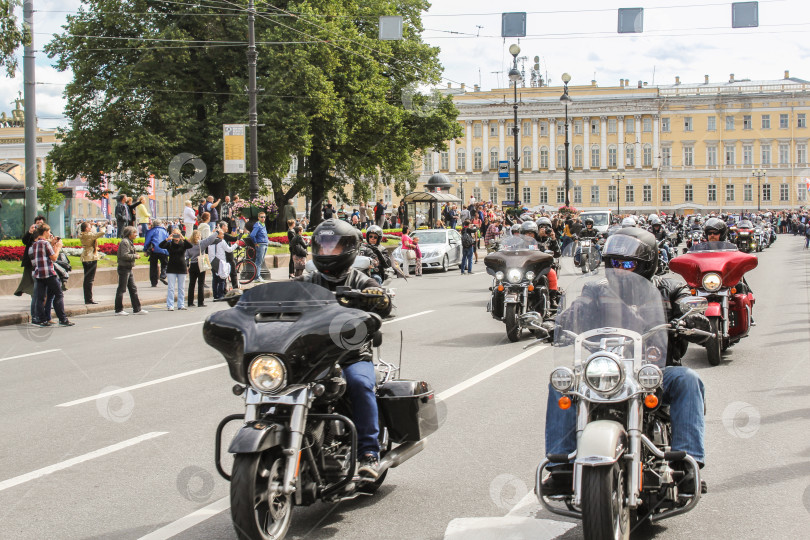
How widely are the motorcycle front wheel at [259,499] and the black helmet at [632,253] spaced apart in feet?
6.81

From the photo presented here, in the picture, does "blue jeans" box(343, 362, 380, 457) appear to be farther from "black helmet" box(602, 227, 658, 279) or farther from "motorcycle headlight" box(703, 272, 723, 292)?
"motorcycle headlight" box(703, 272, 723, 292)

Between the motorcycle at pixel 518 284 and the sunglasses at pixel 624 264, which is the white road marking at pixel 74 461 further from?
the motorcycle at pixel 518 284

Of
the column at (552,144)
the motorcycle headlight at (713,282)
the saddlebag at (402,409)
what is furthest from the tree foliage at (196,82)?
the column at (552,144)

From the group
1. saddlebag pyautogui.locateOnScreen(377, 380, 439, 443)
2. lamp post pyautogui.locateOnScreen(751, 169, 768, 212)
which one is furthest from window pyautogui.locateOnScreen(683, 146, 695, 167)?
saddlebag pyautogui.locateOnScreen(377, 380, 439, 443)

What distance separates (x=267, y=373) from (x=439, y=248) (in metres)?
27.8

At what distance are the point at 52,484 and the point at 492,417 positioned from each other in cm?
345

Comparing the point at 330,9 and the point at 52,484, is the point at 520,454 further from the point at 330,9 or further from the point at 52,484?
the point at 330,9

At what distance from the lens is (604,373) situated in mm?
4172

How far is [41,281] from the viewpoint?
1616 cm

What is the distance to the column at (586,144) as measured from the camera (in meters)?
116

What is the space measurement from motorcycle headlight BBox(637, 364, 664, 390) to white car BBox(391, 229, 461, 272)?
1068 inches

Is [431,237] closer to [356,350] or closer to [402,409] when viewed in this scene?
[402,409]

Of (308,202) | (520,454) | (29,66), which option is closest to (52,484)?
(520,454)

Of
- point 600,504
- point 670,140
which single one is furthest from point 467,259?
point 670,140
